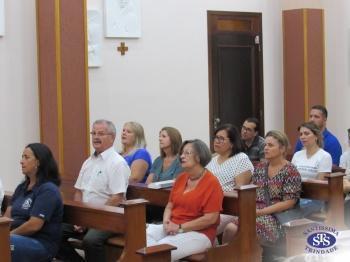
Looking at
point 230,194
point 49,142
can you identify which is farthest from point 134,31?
point 230,194

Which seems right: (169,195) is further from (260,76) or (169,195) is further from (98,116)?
(260,76)

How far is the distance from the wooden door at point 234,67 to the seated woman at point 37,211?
14.4 feet

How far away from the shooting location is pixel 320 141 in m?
5.91

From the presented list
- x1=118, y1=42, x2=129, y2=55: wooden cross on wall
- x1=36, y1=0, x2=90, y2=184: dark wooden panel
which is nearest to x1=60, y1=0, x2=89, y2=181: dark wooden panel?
x1=36, y1=0, x2=90, y2=184: dark wooden panel

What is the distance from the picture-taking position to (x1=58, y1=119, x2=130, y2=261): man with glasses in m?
4.91

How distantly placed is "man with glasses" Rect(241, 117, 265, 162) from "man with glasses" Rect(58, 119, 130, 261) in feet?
5.04

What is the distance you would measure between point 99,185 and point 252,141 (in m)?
1.84

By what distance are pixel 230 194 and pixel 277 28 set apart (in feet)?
16.4

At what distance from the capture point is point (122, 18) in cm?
786

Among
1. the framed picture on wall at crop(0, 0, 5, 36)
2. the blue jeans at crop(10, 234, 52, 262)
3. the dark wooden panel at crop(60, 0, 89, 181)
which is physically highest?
the framed picture on wall at crop(0, 0, 5, 36)

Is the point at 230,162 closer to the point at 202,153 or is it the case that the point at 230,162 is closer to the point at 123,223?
the point at 202,153

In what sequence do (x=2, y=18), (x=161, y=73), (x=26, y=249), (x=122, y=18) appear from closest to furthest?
(x=26, y=249) → (x=2, y=18) → (x=122, y=18) → (x=161, y=73)

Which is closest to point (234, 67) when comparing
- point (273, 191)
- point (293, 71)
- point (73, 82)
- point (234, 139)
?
→ point (293, 71)

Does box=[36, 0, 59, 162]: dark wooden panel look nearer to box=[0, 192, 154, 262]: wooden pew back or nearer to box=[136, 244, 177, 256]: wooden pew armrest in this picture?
box=[0, 192, 154, 262]: wooden pew back
